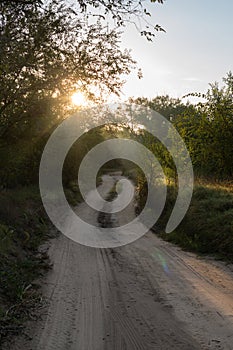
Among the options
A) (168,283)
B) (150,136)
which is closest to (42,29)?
(168,283)

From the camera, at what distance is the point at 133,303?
680 cm

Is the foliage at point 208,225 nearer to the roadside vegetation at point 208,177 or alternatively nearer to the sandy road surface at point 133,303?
the roadside vegetation at point 208,177

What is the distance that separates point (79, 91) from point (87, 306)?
5676 mm

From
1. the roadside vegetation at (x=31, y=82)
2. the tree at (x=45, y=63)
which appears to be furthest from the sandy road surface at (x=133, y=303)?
the tree at (x=45, y=63)

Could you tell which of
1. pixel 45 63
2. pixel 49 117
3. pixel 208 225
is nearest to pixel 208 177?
pixel 208 225

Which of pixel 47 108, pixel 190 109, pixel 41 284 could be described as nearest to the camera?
pixel 41 284

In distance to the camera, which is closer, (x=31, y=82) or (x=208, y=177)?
(x=31, y=82)

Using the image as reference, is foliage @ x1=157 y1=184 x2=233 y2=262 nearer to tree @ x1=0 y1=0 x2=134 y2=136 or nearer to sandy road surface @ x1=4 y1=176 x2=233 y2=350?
sandy road surface @ x1=4 y1=176 x2=233 y2=350

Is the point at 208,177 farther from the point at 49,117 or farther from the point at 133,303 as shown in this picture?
the point at 133,303

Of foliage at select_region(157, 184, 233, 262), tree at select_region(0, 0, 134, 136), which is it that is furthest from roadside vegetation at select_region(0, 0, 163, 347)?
foliage at select_region(157, 184, 233, 262)

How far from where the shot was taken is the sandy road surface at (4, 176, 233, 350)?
17.2ft

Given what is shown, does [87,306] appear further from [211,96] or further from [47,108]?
[211,96]

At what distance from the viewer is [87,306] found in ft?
21.5

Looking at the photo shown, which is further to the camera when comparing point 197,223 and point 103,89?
point 197,223
